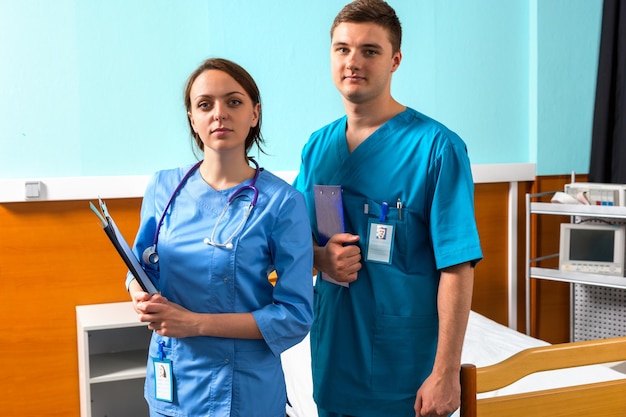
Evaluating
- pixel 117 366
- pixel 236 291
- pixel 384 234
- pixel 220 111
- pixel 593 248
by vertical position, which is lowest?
pixel 117 366

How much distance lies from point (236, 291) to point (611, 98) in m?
3.07

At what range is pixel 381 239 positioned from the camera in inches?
61.4

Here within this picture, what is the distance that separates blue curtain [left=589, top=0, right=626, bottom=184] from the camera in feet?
12.4

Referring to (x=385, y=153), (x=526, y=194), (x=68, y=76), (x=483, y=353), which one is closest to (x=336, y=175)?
(x=385, y=153)

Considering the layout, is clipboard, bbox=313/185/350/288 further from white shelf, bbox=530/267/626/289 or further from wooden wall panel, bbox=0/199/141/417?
white shelf, bbox=530/267/626/289

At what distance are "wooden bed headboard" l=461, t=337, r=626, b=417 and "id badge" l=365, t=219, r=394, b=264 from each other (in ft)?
1.07

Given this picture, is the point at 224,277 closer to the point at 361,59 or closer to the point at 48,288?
the point at 361,59

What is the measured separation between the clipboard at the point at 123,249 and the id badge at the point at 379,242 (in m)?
0.47

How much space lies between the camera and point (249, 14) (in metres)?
3.32

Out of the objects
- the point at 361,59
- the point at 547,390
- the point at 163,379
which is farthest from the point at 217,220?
the point at 547,390

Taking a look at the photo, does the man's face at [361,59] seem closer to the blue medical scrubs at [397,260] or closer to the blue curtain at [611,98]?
the blue medical scrubs at [397,260]

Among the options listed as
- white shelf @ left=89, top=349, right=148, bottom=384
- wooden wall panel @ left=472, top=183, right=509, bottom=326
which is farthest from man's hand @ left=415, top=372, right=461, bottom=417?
wooden wall panel @ left=472, top=183, right=509, bottom=326

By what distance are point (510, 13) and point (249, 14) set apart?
4.59 feet

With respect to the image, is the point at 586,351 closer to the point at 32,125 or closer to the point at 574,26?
the point at 32,125
